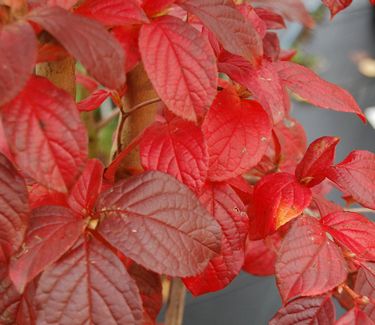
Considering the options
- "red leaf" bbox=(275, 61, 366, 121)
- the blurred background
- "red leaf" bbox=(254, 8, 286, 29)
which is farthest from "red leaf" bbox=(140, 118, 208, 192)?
the blurred background

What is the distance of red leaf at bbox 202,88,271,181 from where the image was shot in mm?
578

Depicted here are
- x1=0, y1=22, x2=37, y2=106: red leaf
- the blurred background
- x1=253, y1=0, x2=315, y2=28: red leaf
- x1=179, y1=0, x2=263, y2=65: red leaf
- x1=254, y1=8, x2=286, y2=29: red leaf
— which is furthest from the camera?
the blurred background

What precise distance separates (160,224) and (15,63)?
0.62ft

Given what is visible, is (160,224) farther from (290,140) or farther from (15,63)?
(290,140)

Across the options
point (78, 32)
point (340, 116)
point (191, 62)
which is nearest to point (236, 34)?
point (191, 62)

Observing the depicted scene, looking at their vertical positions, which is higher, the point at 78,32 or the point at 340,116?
the point at 78,32

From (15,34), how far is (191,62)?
0.15 meters

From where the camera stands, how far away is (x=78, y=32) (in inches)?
16.9

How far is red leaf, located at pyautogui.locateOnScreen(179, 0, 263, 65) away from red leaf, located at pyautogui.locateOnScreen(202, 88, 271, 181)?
2.9 inches

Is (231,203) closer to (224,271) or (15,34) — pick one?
(224,271)

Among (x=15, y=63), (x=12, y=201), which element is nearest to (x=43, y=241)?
(x=12, y=201)

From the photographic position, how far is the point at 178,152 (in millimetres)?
563

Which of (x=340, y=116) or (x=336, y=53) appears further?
(x=336, y=53)

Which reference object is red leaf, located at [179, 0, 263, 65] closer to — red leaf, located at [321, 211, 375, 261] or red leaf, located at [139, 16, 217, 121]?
red leaf, located at [139, 16, 217, 121]
